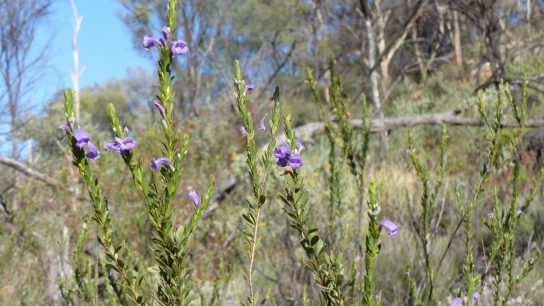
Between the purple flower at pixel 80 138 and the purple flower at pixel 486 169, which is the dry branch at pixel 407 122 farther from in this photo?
the purple flower at pixel 80 138

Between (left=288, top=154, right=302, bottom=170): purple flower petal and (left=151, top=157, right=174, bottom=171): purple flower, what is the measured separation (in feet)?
0.86

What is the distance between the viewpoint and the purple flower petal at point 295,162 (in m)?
1.12

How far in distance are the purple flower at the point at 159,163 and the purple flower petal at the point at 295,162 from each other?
10.3 inches

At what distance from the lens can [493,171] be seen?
2.02 metres

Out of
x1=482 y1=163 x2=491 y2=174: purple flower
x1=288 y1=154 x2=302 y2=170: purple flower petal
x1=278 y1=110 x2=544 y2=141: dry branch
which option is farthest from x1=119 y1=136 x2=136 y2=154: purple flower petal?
x1=278 y1=110 x2=544 y2=141: dry branch

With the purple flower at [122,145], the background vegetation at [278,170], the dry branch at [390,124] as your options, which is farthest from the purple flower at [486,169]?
the dry branch at [390,124]

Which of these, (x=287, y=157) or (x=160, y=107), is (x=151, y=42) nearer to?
(x=160, y=107)

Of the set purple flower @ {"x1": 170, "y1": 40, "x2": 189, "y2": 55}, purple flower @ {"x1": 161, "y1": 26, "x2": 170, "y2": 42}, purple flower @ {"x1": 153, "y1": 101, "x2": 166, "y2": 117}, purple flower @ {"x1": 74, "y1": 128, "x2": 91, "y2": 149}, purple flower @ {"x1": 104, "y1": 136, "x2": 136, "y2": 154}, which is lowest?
purple flower @ {"x1": 104, "y1": 136, "x2": 136, "y2": 154}

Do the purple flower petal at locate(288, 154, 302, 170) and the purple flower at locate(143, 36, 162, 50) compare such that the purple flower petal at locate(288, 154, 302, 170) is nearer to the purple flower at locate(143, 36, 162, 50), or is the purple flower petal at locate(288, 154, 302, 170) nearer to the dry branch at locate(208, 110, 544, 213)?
the purple flower at locate(143, 36, 162, 50)

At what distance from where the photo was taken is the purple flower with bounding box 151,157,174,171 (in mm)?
1013

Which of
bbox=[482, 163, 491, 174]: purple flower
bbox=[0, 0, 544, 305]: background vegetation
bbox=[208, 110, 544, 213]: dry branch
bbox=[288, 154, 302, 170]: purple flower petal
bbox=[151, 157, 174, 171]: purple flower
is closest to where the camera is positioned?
bbox=[151, 157, 174, 171]: purple flower

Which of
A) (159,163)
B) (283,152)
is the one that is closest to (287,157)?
(283,152)

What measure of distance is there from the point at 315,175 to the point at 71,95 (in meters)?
6.67

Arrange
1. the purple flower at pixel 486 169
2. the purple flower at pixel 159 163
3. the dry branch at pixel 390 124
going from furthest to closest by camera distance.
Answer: the dry branch at pixel 390 124
the purple flower at pixel 486 169
the purple flower at pixel 159 163
